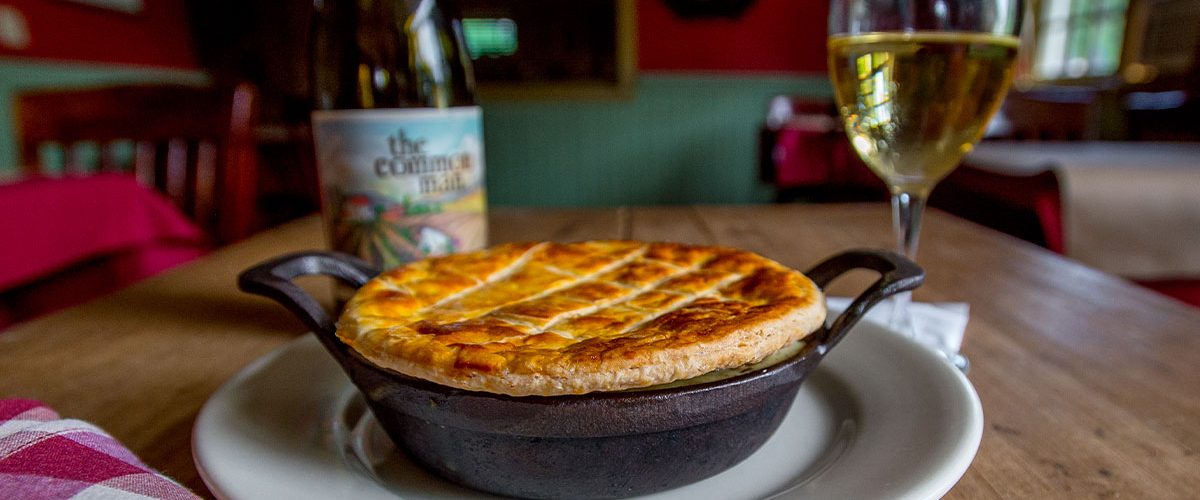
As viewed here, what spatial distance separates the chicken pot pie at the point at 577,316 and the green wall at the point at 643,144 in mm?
3443

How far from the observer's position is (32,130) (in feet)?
4.45

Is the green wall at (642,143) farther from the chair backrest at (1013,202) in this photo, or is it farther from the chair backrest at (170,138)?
the chair backrest at (170,138)

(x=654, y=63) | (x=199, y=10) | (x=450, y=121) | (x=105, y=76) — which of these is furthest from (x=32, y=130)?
(x=654, y=63)

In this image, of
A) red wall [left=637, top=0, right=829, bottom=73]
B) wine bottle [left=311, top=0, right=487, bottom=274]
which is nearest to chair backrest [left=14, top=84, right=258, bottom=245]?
wine bottle [left=311, top=0, right=487, bottom=274]

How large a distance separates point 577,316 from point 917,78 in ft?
1.12

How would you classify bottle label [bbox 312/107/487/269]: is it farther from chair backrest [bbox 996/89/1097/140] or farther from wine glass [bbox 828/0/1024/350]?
chair backrest [bbox 996/89/1097/140]

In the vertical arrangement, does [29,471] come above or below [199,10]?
below

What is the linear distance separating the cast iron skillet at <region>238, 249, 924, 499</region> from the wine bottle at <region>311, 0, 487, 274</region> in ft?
0.76

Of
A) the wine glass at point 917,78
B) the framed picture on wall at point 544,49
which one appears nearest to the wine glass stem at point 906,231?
the wine glass at point 917,78

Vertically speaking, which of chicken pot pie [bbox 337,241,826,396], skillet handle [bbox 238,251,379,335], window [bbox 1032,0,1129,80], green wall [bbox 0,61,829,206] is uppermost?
window [bbox 1032,0,1129,80]

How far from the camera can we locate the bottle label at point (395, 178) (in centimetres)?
54

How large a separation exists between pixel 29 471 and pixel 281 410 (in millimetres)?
122

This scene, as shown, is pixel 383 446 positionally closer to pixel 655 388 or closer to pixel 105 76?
pixel 655 388

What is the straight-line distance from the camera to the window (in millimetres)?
3365
